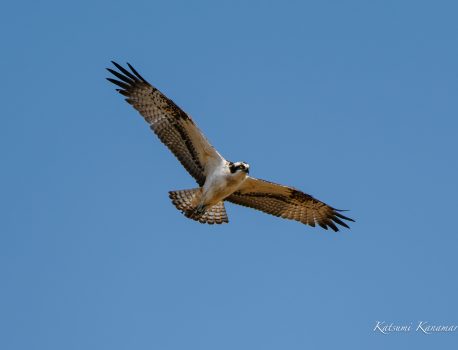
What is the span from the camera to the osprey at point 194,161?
16328 mm

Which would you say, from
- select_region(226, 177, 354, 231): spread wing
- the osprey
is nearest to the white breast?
the osprey

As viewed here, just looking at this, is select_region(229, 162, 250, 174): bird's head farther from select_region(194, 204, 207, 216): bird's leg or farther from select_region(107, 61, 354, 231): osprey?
select_region(194, 204, 207, 216): bird's leg

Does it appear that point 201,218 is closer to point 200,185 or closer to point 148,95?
point 200,185

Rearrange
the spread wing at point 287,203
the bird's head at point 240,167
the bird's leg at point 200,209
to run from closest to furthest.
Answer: the bird's head at point 240,167, the bird's leg at point 200,209, the spread wing at point 287,203

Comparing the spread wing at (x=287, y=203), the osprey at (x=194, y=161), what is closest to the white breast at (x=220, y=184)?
the osprey at (x=194, y=161)

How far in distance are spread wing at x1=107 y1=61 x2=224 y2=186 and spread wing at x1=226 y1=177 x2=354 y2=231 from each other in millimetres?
885

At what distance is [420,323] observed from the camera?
49.1ft

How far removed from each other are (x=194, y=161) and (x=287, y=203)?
1924 mm

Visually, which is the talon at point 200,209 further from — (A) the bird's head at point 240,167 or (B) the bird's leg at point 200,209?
(A) the bird's head at point 240,167

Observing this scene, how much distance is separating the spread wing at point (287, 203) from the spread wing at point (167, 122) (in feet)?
2.90

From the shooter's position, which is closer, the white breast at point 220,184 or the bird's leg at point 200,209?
the white breast at point 220,184

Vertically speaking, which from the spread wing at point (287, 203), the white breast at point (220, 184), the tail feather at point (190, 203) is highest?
the spread wing at point (287, 203)

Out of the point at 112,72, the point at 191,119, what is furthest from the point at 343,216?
the point at 112,72

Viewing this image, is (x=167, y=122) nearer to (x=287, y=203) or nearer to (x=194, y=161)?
(x=194, y=161)
